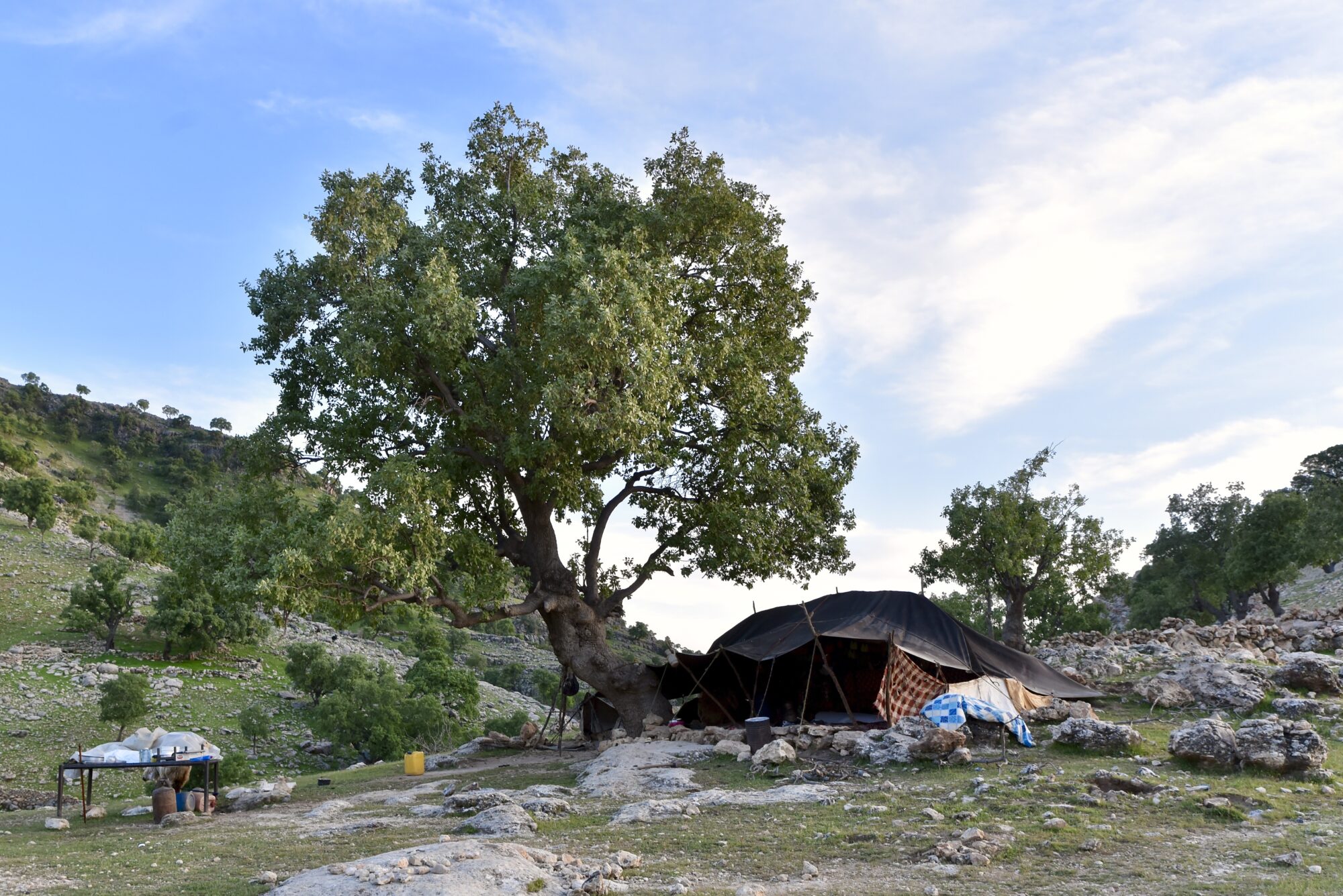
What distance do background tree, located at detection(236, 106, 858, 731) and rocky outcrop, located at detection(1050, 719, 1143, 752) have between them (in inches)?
355

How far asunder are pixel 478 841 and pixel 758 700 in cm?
1325

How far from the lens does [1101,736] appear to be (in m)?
14.2

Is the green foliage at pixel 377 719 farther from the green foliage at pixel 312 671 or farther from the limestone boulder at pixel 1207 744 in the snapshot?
the limestone boulder at pixel 1207 744

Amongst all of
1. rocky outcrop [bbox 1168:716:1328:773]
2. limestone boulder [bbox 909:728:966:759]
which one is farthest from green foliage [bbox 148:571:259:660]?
rocky outcrop [bbox 1168:716:1328:773]

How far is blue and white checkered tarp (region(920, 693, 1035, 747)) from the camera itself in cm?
1488

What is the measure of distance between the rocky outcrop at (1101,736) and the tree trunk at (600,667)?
11.1m

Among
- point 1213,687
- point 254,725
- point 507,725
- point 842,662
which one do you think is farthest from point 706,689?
point 254,725

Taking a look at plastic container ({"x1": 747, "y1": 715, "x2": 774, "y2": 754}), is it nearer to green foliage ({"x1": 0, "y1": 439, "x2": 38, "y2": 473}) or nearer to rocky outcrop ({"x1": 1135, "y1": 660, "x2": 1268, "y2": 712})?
rocky outcrop ({"x1": 1135, "y1": 660, "x2": 1268, "y2": 712})

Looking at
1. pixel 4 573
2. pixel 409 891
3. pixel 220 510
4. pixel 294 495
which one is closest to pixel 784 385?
pixel 294 495

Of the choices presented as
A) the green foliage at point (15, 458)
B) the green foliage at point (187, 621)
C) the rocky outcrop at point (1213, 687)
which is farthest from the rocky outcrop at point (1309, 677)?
the green foliage at point (15, 458)

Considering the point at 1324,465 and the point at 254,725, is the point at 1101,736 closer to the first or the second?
the point at 254,725

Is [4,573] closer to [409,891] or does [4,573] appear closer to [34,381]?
[409,891]

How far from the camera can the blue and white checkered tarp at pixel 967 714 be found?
1488 centimetres

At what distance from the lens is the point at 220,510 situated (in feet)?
66.7
